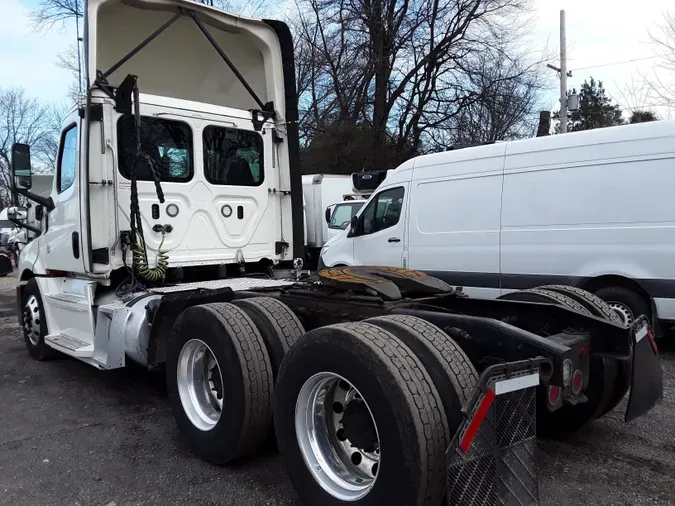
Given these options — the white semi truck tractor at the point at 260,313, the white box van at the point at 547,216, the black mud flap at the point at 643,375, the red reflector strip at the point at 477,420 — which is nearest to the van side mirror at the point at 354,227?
the white box van at the point at 547,216

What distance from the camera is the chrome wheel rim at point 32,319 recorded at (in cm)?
641

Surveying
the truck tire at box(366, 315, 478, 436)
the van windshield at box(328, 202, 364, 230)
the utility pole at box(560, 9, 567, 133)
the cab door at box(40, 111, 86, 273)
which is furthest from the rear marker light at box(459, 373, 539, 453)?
the utility pole at box(560, 9, 567, 133)

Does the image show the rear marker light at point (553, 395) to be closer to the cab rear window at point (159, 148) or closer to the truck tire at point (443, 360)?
the truck tire at point (443, 360)

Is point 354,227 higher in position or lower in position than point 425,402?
higher

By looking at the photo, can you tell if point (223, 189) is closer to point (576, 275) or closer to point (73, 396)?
point (73, 396)

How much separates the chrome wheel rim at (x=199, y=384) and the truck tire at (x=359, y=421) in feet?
3.24

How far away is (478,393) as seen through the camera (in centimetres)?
239

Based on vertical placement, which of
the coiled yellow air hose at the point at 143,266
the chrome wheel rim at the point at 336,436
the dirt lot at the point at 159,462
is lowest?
the dirt lot at the point at 159,462

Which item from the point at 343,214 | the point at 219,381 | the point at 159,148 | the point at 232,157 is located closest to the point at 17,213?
the point at 159,148

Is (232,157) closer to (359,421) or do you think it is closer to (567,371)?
(359,421)

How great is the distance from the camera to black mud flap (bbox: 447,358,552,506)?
2.36 meters

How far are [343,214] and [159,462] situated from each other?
1042 cm

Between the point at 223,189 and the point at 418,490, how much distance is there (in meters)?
4.21

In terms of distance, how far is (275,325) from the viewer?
150 inches
